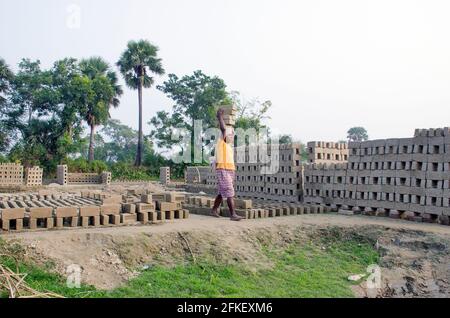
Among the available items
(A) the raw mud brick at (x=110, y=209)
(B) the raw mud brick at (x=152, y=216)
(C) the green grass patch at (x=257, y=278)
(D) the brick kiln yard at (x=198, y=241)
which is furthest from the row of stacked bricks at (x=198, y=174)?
A: (C) the green grass patch at (x=257, y=278)

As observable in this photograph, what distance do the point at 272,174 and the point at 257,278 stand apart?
27.2 feet

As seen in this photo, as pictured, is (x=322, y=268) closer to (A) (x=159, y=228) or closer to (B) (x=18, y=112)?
(A) (x=159, y=228)

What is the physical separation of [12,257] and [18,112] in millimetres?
29809

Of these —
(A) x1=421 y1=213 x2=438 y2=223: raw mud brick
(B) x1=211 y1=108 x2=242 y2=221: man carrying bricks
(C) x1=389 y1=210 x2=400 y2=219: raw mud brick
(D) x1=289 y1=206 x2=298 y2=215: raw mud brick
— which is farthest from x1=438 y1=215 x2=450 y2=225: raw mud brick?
(B) x1=211 y1=108 x2=242 y2=221: man carrying bricks

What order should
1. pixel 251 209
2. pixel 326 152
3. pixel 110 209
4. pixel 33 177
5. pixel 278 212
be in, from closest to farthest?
pixel 110 209 < pixel 251 209 < pixel 278 212 < pixel 326 152 < pixel 33 177

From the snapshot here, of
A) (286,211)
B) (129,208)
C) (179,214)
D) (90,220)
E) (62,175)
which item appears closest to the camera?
(90,220)

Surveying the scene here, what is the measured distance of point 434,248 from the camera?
26.7 ft

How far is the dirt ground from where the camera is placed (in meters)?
7.05

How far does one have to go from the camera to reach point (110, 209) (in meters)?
9.32

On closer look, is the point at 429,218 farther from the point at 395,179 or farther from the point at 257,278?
the point at 257,278

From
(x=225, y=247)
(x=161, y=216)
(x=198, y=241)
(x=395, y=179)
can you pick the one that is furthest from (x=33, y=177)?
(x=395, y=179)

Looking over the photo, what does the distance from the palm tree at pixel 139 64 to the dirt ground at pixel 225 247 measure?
84.1 ft

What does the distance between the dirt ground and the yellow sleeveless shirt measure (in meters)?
1.42

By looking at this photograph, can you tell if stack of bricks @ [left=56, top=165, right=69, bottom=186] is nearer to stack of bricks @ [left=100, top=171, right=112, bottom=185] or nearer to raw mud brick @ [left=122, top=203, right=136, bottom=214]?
stack of bricks @ [left=100, top=171, right=112, bottom=185]
